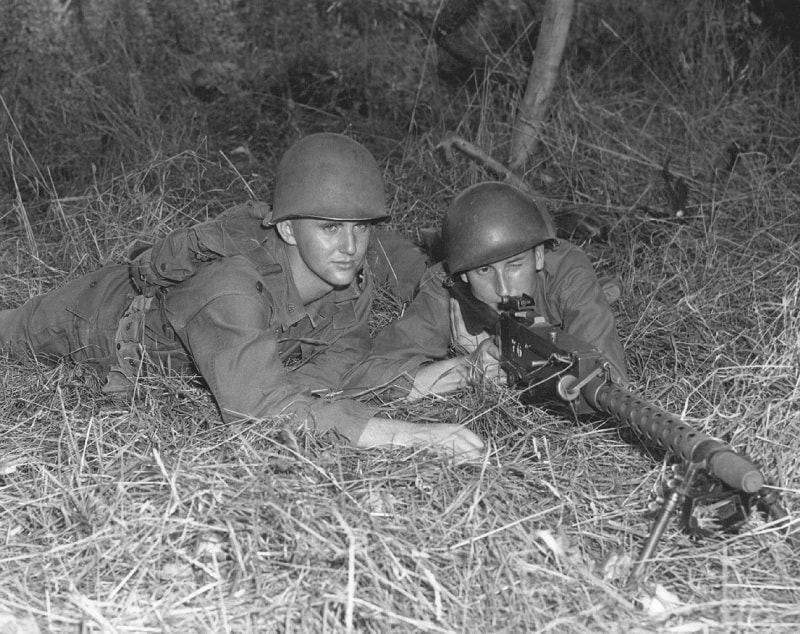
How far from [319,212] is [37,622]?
6.41ft

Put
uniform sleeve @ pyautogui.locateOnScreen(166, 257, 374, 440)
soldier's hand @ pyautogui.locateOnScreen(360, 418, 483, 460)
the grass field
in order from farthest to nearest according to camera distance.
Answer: uniform sleeve @ pyautogui.locateOnScreen(166, 257, 374, 440)
soldier's hand @ pyautogui.locateOnScreen(360, 418, 483, 460)
the grass field

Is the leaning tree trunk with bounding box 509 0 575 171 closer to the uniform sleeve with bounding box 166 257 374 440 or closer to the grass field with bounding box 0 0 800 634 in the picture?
the grass field with bounding box 0 0 800 634


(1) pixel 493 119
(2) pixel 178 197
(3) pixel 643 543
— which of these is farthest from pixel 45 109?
(3) pixel 643 543

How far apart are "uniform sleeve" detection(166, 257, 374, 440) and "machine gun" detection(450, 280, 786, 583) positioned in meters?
0.67

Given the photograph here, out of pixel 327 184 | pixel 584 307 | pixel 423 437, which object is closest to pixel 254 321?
pixel 327 184

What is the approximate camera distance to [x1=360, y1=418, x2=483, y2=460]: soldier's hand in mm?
3348

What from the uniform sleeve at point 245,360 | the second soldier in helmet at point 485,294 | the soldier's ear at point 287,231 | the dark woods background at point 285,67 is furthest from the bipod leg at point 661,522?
the dark woods background at point 285,67

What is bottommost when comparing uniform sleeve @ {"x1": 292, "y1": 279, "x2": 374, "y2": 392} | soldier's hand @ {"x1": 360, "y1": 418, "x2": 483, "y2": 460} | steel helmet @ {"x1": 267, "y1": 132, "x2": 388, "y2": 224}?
uniform sleeve @ {"x1": 292, "y1": 279, "x2": 374, "y2": 392}

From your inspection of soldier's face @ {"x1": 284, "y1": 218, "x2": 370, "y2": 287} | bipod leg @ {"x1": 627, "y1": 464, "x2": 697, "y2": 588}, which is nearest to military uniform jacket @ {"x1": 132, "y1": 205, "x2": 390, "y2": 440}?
soldier's face @ {"x1": 284, "y1": 218, "x2": 370, "y2": 287}

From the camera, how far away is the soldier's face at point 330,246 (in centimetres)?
393

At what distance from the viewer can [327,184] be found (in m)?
3.87

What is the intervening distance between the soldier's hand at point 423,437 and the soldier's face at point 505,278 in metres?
0.81

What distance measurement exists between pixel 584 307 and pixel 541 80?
8.35 feet

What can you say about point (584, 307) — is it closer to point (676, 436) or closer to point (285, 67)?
point (676, 436)
